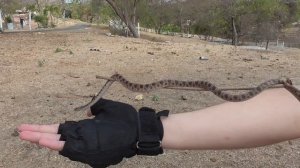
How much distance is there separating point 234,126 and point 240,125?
2cm

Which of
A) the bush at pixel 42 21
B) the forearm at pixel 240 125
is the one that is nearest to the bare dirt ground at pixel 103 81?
the forearm at pixel 240 125

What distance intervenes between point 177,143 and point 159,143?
8 cm

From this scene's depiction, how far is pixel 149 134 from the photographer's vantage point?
186cm

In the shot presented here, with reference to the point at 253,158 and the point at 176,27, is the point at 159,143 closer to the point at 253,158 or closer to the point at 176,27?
the point at 253,158

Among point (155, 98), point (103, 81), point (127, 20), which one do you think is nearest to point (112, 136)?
point (155, 98)

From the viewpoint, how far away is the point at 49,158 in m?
4.80

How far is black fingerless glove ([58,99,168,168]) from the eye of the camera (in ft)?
5.81

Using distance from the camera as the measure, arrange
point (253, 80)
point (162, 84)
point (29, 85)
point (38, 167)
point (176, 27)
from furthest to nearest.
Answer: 1. point (176, 27)
2. point (253, 80)
3. point (29, 85)
4. point (38, 167)
5. point (162, 84)

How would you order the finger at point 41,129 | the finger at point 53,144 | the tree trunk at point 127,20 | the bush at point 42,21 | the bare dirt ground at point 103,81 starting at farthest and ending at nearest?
the bush at point 42,21 → the tree trunk at point 127,20 → the bare dirt ground at point 103,81 → the finger at point 41,129 → the finger at point 53,144

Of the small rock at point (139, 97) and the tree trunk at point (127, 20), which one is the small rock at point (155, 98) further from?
the tree trunk at point (127, 20)

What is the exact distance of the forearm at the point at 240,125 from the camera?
184 centimetres

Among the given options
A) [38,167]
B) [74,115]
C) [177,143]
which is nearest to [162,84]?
[177,143]

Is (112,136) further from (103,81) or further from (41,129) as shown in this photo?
(103,81)

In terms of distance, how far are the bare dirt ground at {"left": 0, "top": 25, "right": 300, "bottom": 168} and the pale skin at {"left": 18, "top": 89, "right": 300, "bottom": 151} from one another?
2.83 m
